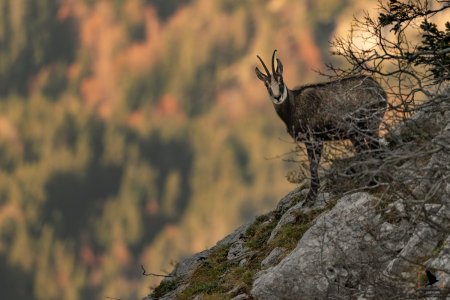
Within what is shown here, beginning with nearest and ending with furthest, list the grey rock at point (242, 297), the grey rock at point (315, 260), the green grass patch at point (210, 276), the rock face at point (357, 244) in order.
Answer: the rock face at point (357, 244), the grey rock at point (315, 260), the grey rock at point (242, 297), the green grass patch at point (210, 276)

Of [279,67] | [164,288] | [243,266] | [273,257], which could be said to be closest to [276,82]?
[279,67]

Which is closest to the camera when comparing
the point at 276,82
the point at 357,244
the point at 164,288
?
the point at 357,244

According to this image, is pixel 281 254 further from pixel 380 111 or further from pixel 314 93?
pixel 380 111

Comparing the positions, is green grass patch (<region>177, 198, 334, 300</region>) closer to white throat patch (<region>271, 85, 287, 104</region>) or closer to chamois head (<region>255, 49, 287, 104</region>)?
white throat patch (<region>271, 85, 287, 104</region>)

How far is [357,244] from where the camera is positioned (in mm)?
14836

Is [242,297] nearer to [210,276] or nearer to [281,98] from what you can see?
[210,276]

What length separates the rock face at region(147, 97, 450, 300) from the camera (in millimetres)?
11047

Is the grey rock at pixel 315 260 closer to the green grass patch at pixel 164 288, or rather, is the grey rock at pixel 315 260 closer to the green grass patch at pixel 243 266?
the green grass patch at pixel 243 266

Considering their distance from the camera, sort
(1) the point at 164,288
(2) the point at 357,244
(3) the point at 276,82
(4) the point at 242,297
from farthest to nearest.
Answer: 1. (1) the point at 164,288
2. (3) the point at 276,82
3. (4) the point at 242,297
4. (2) the point at 357,244

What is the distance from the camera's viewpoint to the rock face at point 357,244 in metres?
11.0

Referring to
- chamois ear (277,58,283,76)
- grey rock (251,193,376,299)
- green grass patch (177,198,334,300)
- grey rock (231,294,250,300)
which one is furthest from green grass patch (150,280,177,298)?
chamois ear (277,58,283,76)

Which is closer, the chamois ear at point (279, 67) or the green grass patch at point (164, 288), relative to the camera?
the chamois ear at point (279, 67)

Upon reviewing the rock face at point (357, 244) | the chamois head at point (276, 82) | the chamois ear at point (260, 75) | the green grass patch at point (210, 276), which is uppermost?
the chamois ear at point (260, 75)

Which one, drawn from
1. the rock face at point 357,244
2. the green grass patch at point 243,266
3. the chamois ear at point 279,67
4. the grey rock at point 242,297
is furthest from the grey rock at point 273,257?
the chamois ear at point 279,67
